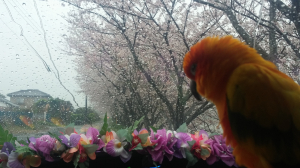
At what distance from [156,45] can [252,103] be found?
134cm

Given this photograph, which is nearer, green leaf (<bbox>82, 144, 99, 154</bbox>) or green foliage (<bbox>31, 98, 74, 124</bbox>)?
green leaf (<bbox>82, 144, 99, 154</bbox>)

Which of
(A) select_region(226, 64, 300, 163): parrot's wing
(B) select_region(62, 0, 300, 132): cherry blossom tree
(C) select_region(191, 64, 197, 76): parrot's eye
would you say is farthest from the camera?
(B) select_region(62, 0, 300, 132): cherry blossom tree

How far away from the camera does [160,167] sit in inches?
39.9

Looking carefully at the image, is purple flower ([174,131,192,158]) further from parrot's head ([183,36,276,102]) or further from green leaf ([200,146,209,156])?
parrot's head ([183,36,276,102])

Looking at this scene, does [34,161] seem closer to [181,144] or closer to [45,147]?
[45,147]

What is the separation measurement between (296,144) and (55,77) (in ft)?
4.06

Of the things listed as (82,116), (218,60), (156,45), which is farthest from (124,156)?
(156,45)

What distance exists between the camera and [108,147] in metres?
0.93

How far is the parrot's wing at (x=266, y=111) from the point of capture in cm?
50

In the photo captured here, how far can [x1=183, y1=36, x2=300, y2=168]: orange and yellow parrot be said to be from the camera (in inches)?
19.8

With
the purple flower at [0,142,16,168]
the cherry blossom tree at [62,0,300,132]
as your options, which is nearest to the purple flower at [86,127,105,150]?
the purple flower at [0,142,16,168]

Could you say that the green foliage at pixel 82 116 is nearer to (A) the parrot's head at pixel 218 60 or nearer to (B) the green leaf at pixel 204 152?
(B) the green leaf at pixel 204 152

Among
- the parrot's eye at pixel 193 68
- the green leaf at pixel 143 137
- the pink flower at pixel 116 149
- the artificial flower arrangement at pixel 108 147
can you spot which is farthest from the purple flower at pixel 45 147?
the parrot's eye at pixel 193 68

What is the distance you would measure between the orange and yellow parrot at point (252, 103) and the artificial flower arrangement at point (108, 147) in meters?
0.46
